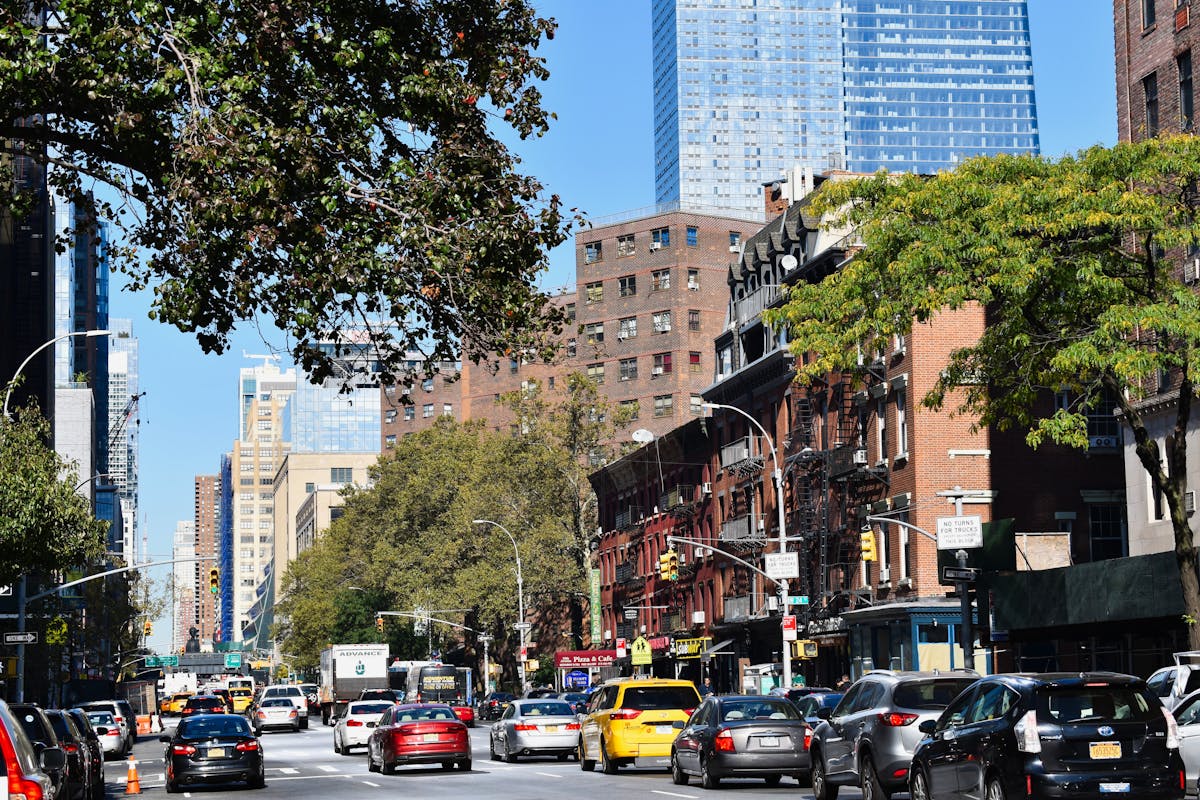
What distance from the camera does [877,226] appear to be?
108 feet

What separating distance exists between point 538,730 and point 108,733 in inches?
789

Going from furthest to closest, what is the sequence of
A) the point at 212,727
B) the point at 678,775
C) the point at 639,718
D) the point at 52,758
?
the point at 212,727 < the point at 639,718 < the point at 678,775 < the point at 52,758

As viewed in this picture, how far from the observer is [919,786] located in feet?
66.6

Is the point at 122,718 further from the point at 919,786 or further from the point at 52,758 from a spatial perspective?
the point at 919,786

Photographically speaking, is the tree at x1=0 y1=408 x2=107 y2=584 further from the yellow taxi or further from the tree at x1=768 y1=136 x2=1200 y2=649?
the tree at x1=768 y1=136 x2=1200 y2=649

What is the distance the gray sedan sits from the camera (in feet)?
137

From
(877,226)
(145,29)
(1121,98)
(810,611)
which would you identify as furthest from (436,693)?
(145,29)

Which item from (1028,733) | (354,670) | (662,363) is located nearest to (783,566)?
(1028,733)

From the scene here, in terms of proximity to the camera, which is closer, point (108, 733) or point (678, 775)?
point (678, 775)

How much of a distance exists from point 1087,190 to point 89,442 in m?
131

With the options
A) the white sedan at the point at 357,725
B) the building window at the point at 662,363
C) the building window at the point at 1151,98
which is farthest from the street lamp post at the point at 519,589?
the building window at the point at 1151,98

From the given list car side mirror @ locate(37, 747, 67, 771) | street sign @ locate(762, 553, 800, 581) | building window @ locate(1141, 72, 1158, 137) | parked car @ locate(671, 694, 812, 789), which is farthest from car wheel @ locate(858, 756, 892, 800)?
street sign @ locate(762, 553, 800, 581)

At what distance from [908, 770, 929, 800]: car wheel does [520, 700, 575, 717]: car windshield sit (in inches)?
885

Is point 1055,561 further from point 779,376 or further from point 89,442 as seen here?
point 89,442
